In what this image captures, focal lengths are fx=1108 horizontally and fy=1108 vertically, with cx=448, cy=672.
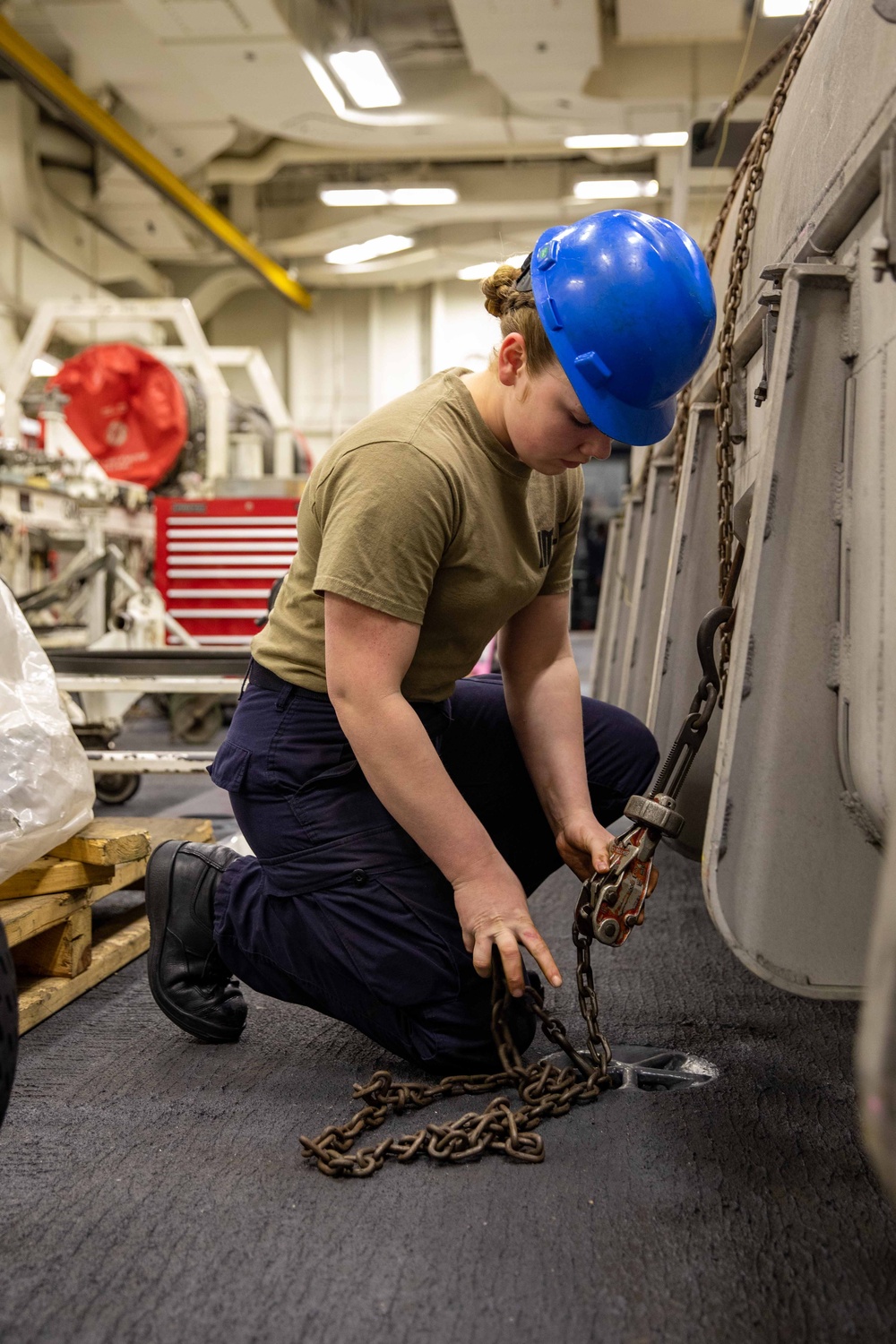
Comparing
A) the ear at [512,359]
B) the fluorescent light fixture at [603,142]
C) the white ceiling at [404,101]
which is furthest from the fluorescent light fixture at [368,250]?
the ear at [512,359]

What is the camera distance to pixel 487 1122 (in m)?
1.29

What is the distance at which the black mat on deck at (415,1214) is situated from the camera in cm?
96

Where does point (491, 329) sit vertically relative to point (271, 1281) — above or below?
above

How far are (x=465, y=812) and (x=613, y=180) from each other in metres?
9.22

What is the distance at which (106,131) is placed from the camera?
751 cm

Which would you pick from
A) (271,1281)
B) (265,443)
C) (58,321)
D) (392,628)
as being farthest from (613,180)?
(271,1281)

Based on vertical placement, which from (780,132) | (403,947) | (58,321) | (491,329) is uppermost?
(58,321)

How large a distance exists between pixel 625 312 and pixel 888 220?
359 mm

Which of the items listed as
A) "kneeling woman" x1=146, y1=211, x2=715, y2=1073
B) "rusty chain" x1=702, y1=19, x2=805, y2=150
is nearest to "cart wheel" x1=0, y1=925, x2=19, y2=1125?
"kneeling woman" x1=146, y1=211, x2=715, y2=1073

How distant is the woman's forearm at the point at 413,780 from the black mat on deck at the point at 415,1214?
0.33 metres

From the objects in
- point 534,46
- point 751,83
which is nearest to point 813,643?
point 751,83

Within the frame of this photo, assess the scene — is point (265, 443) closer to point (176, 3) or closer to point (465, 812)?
point (176, 3)

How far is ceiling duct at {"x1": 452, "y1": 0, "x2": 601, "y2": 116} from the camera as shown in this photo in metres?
6.25

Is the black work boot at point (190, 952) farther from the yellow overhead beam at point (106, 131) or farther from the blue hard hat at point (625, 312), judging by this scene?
the yellow overhead beam at point (106, 131)
